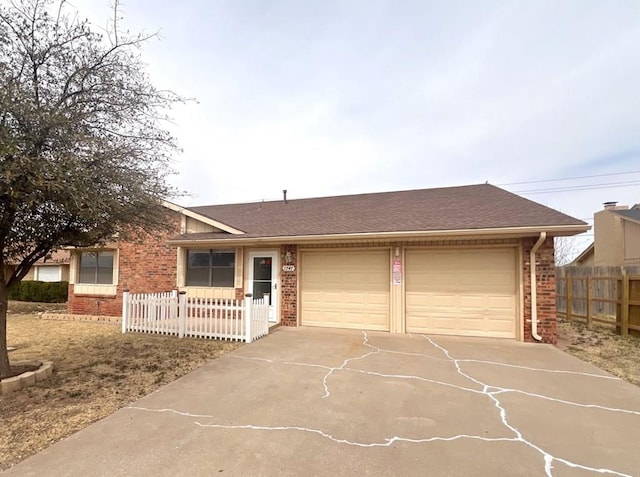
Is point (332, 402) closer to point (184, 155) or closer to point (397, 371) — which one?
point (397, 371)

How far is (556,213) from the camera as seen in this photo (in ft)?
25.3

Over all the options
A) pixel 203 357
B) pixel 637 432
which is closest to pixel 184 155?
pixel 203 357

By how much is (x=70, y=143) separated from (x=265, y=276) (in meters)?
6.27

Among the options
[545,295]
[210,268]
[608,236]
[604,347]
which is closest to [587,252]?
[608,236]

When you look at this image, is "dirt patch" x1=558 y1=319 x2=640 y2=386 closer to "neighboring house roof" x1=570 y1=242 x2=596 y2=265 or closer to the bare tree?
the bare tree

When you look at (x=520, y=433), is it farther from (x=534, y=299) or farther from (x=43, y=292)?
(x=43, y=292)

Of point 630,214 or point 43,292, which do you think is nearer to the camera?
point 43,292

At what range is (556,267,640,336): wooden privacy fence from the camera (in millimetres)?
9039

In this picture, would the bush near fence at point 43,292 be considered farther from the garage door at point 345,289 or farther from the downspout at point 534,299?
the downspout at point 534,299

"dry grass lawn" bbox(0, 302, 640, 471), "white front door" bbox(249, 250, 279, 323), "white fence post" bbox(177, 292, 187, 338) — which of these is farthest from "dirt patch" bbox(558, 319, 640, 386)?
"white fence post" bbox(177, 292, 187, 338)

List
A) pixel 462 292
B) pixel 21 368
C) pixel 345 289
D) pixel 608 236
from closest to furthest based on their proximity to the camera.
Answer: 1. pixel 21 368
2. pixel 462 292
3. pixel 345 289
4. pixel 608 236

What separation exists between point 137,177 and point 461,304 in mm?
7473

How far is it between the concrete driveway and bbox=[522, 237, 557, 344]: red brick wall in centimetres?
178

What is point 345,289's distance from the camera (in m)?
9.23
